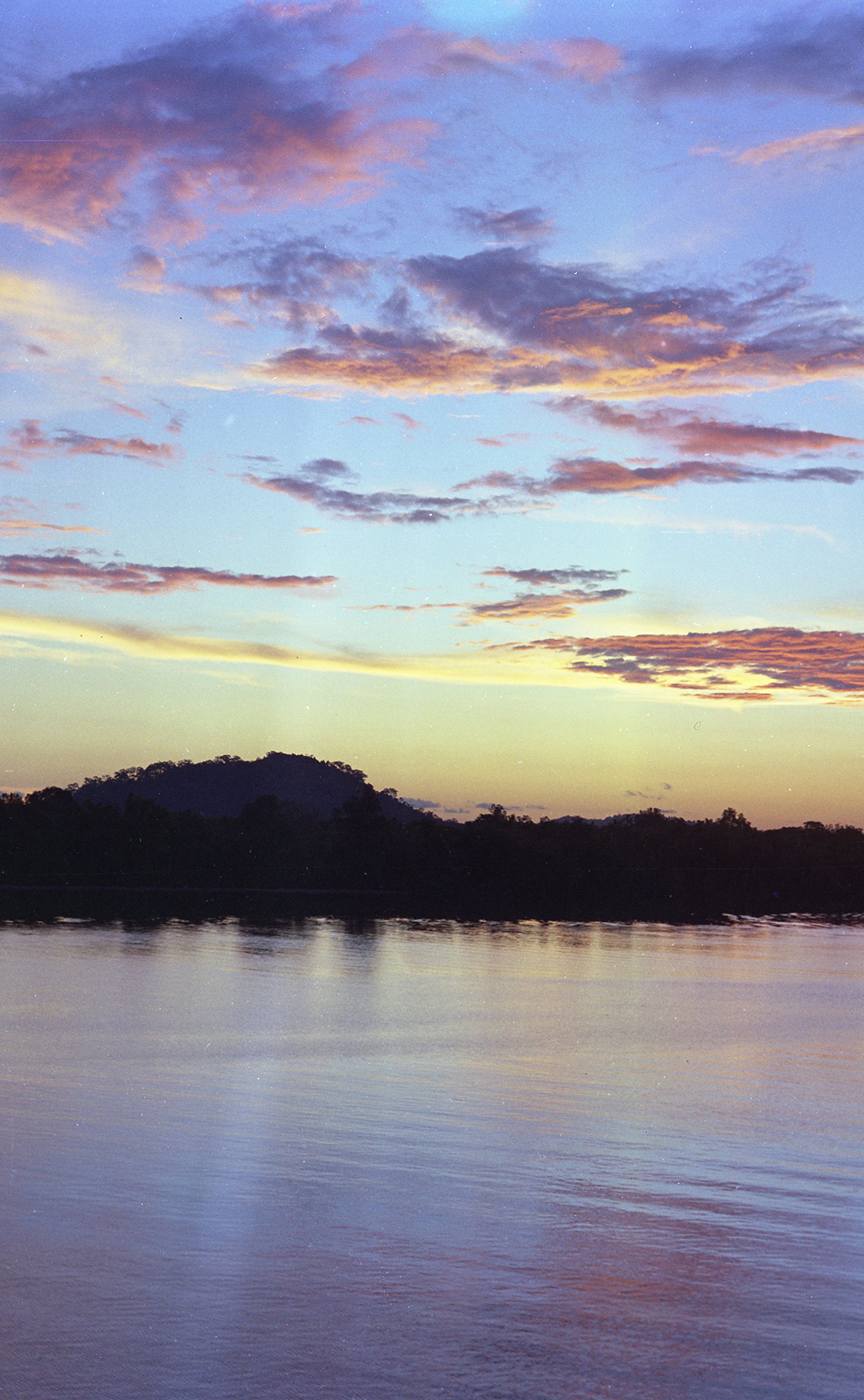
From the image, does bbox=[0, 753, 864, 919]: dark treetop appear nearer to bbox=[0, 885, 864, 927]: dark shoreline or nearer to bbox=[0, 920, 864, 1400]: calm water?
bbox=[0, 885, 864, 927]: dark shoreline

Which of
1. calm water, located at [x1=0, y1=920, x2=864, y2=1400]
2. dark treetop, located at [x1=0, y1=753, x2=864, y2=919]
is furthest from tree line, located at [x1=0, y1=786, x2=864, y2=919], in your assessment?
calm water, located at [x1=0, y1=920, x2=864, y2=1400]

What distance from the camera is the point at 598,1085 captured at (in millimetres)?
23125

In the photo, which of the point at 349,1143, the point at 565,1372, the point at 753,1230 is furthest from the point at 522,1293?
the point at 349,1143

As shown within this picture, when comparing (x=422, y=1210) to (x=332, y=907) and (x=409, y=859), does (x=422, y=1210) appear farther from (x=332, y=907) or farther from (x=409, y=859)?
(x=409, y=859)

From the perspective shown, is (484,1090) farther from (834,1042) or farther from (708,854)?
(708,854)

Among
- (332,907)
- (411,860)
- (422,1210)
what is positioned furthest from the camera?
(411,860)

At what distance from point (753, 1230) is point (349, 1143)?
5728 millimetres

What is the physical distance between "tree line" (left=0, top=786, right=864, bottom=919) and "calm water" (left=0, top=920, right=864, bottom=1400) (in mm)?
99500

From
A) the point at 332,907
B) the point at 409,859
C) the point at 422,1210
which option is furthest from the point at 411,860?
the point at 422,1210

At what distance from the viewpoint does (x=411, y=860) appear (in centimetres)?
15075

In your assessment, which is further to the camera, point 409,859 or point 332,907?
point 409,859

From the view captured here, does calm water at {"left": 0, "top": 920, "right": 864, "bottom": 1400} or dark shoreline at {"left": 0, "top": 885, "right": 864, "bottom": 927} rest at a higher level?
calm water at {"left": 0, "top": 920, "right": 864, "bottom": 1400}

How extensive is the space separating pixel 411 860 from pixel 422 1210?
452 feet

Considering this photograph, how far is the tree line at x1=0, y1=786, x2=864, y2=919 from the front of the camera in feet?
453
